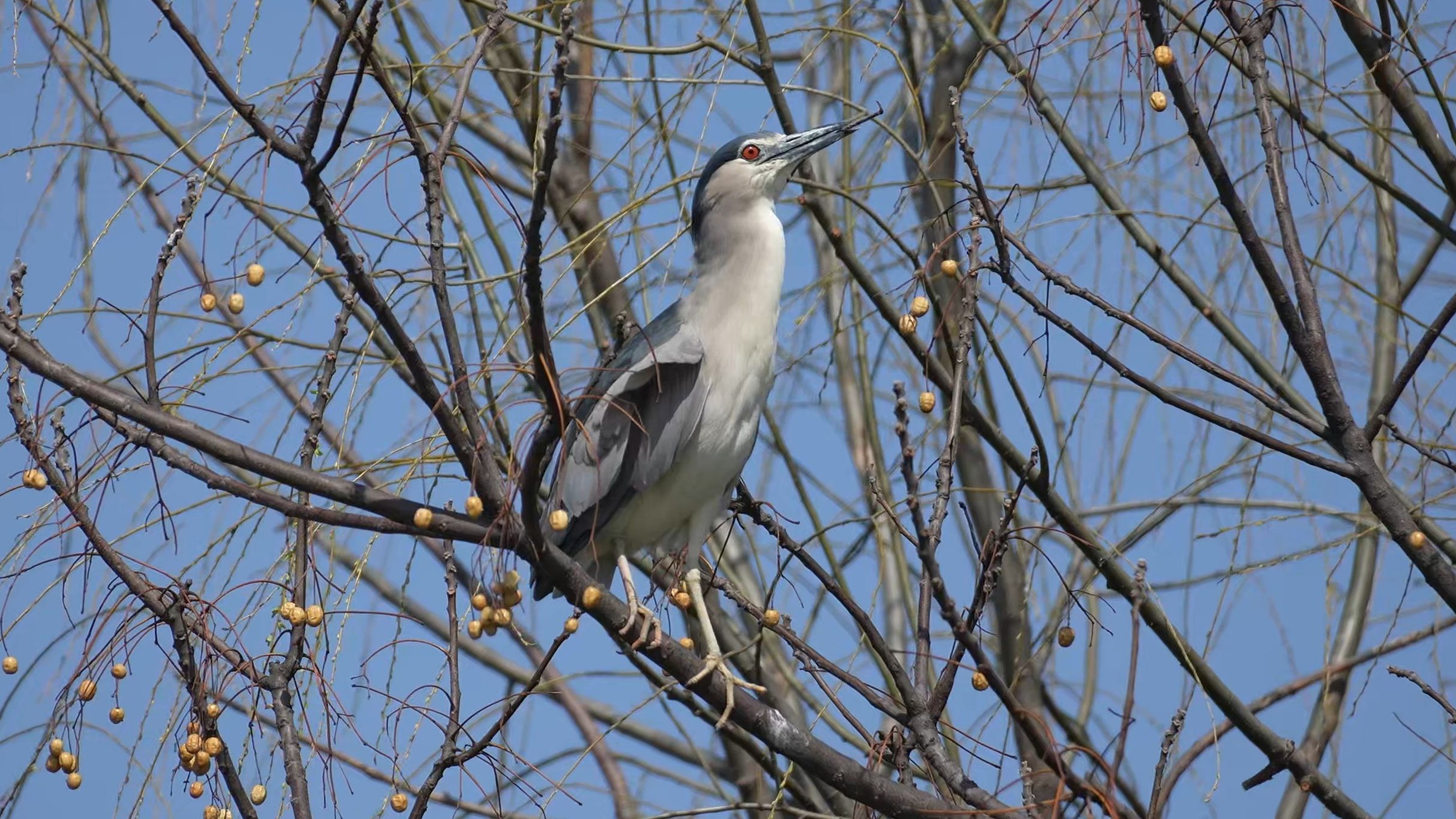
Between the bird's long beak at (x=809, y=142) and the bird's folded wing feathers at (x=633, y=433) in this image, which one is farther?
the bird's long beak at (x=809, y=142)

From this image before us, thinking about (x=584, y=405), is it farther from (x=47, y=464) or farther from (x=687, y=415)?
(x=47, y=464)

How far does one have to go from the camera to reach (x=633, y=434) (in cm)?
323

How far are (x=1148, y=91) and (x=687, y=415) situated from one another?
1.18 m

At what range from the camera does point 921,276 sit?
241 centimetres

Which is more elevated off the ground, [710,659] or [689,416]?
[689,416]

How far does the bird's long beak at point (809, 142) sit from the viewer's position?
11.9 feet

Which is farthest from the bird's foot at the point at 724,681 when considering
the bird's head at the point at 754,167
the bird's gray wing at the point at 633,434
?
the bird's head at the point at 754,167

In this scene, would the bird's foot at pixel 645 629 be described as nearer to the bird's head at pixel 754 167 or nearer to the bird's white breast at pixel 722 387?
the bird's white breast at pixel 722 387

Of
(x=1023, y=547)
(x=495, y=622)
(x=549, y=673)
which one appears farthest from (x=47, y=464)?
(x=1023, y=547)

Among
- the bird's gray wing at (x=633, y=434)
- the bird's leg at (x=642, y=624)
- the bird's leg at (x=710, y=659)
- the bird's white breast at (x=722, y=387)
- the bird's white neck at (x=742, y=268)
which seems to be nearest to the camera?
the bird's leg at (x=642, y=624)

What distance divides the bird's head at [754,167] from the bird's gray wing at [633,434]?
553 mm

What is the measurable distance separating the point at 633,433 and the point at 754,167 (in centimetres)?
86

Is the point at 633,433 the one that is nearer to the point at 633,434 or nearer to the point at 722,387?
the point at 633,434

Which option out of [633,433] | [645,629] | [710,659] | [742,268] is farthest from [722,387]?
[645,629]
